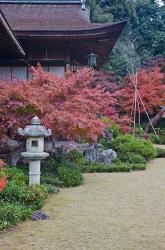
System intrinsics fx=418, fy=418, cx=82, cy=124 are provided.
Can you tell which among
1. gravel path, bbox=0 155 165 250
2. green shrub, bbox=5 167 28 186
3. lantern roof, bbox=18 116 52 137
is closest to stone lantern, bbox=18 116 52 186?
lantern roof, bbox=18 116 52 137

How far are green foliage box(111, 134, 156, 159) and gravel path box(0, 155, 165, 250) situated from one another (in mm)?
5468

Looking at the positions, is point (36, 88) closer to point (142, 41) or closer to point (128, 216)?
point (128, 216)

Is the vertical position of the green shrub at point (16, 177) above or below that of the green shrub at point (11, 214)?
above

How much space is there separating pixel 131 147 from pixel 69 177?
19.6ft

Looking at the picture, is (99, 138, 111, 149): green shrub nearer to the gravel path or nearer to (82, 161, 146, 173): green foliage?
(82, 161, 146, 173): green foliage

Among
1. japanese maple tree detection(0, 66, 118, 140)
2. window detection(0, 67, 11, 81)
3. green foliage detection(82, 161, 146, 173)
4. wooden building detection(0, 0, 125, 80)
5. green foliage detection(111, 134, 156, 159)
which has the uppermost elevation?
wooden building detection(0, 0, 125, 80)

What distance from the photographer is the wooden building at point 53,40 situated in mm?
14094

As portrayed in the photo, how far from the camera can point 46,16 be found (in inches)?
658

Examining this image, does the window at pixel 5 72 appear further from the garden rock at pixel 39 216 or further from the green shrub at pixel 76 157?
the garden rock at pixel 39 216

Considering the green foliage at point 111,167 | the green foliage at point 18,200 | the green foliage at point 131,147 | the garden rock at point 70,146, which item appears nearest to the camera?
the green foliage at point 18,200

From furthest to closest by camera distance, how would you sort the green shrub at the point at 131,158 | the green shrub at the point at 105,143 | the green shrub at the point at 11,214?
the green shrub at the point at 105,143, the green shrub at the point at 131,158, the green shrub at the point at 11,214

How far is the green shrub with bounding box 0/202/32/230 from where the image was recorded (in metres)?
6.50

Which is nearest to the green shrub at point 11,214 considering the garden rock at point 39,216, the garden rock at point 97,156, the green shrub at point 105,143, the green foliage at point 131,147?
the garden rock at point 39,216

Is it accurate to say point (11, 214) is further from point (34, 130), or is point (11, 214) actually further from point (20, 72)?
point (20, 72)
